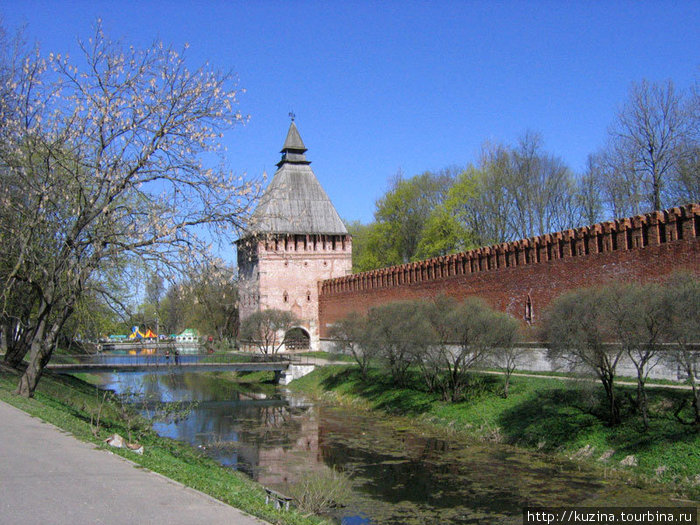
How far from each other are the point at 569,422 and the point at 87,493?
1029 centimetres

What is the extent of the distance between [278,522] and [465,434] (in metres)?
10.5

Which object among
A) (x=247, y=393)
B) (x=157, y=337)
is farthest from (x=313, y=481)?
(x=247, y=393)

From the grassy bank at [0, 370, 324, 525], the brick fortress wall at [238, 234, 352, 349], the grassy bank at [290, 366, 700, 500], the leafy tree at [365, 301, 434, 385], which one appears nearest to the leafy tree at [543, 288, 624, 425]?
the grassy bank at [290, 366, 700, 500]

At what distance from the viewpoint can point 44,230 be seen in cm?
955

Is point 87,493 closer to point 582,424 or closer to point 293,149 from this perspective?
point 582,424

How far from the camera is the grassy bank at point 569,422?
33.4 ft

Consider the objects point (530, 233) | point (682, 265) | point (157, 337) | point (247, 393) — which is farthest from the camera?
point (530, 233)

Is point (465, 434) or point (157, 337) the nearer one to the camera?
point (157, 337)

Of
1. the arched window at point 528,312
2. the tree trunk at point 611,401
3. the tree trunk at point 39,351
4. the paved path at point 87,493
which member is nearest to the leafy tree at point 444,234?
the arched window at point 528,312

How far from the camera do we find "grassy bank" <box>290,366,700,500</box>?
10195 mm

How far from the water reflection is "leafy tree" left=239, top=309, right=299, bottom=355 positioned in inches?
397

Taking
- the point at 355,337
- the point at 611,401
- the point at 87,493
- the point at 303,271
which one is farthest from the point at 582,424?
the point at 303,271

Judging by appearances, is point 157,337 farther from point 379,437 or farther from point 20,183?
point 379,437

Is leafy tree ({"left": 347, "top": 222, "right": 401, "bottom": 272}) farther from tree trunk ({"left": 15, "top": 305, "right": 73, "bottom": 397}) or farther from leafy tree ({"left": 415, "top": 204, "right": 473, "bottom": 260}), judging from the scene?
tree trunk ({"left": 15, "top": 305, "right": 73, "bottom": 397})
